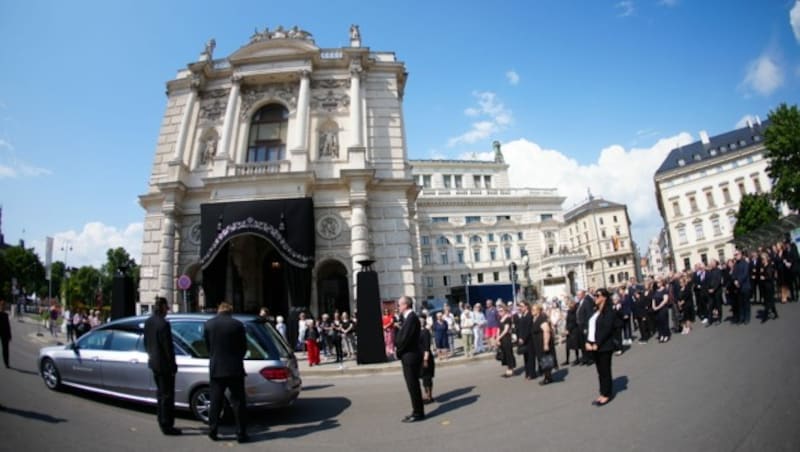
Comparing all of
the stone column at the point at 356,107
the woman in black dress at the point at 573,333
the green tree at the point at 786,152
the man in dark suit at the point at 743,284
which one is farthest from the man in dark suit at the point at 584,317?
the green tree at the point at 786,152

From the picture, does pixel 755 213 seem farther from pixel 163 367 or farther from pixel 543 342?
pixel 163 367

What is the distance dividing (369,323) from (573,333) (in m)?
6.25

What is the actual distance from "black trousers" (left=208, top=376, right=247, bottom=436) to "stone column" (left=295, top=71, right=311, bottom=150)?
16434 mm

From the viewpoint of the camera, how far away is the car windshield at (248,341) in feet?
21.8

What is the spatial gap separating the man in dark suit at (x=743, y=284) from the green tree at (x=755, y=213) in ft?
146

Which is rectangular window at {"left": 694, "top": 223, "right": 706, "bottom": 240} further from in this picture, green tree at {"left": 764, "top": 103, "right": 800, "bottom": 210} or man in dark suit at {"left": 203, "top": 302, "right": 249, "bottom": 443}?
man in dark suit at {"left": 203, "top": 302, "right": 249, "bottom": 443}

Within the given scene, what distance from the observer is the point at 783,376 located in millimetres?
6434

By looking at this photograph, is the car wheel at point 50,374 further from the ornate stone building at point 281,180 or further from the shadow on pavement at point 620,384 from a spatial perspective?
the shadow on pavement at point 620,384

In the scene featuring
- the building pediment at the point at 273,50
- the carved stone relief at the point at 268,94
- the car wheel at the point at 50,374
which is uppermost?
the building pediment at the point at 273,50

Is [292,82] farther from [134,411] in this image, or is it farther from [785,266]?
[785,266]

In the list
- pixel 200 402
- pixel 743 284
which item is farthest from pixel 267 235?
pixel 743 284

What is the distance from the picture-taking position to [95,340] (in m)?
7.31

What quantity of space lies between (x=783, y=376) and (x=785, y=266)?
1243cm

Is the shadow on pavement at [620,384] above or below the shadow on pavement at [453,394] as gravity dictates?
above
